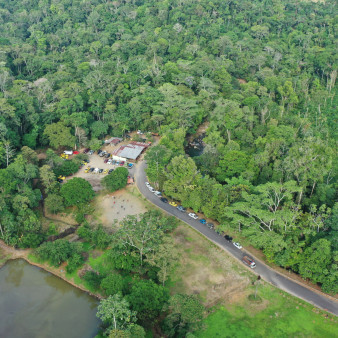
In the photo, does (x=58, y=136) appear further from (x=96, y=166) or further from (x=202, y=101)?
(x=202, y=101)

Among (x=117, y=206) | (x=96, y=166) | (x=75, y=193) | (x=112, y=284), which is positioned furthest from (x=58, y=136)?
(x=112, y=284)

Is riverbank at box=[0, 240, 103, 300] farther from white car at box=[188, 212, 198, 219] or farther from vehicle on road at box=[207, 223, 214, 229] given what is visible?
vehicle on road at box=[207, 223, 214, 229]

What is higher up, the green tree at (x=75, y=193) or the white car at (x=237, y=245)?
the green tree at (x=75, y=193)

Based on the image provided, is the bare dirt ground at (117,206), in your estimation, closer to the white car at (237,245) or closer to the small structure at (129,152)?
the small structure at (129,152)

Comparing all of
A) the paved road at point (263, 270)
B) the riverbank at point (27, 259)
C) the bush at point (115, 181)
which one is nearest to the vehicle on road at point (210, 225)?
the paved road at point (263, 270)

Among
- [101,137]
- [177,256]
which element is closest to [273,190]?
[177,256]
